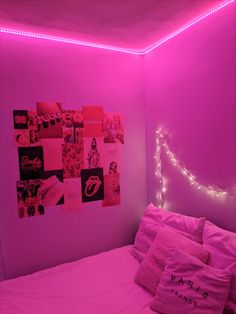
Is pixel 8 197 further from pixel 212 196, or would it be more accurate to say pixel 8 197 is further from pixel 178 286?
pixel 212 196

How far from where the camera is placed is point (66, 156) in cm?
230

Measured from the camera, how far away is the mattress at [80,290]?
5.33 ft

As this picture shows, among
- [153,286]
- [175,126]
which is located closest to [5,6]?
[175,126]

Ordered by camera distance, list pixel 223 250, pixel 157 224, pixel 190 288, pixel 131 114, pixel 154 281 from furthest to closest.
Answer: pixel 131 114 → pixel 157 224 → pixel 154 281 → pixel 223 250 → pixel 190 288

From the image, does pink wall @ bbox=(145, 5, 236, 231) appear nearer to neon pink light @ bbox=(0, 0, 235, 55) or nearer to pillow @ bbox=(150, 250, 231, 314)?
neon pink light @ bbox=(0, 0, 235, 55)

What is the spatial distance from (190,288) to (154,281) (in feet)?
1.06

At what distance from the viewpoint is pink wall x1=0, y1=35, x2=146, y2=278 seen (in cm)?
208

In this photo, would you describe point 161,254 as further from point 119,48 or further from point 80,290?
point 119,48

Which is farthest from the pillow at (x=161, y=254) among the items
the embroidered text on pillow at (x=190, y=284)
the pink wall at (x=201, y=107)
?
the pink wall at (x=201, y=107)

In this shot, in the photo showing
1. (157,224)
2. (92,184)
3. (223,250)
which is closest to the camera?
(223,250)

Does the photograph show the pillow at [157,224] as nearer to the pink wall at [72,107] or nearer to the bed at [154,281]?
the bed at [154,281]

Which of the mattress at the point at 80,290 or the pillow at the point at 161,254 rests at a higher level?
the pillow at the point at 161,254

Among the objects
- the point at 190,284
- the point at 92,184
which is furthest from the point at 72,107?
the point at 190,284

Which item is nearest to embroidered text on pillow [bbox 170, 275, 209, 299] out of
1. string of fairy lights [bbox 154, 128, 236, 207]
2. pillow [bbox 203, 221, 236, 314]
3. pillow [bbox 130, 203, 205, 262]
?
pillow [bbox 203, 221, 236, 314]
